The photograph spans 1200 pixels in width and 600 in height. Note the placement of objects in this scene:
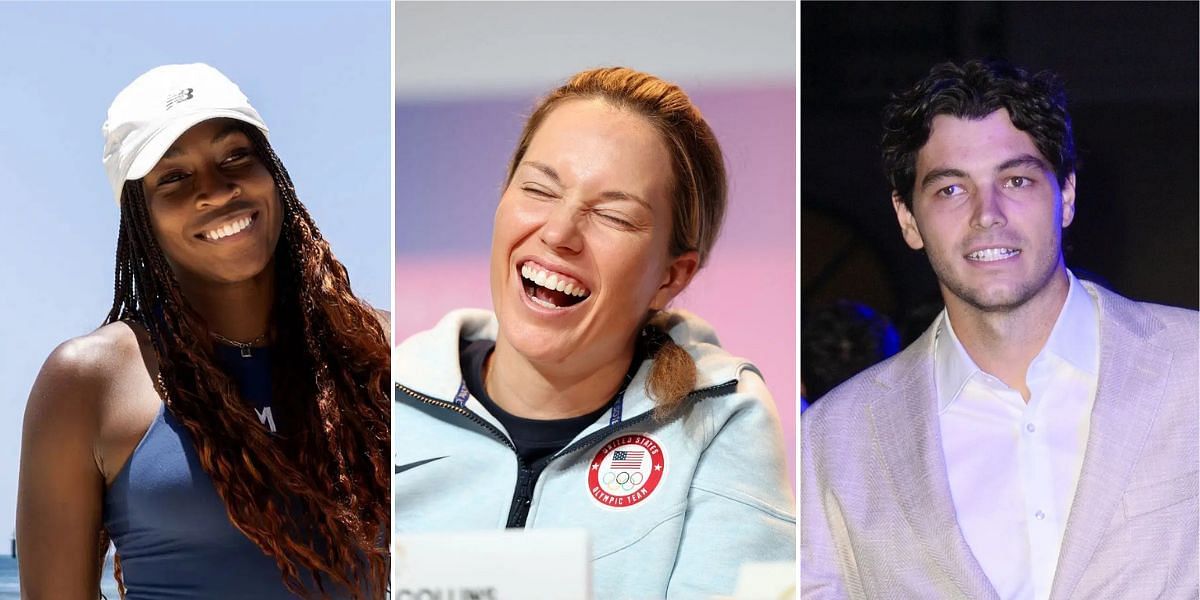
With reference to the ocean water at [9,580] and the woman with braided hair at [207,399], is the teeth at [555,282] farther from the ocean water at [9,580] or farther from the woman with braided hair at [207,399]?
the ocean water at [9,580]

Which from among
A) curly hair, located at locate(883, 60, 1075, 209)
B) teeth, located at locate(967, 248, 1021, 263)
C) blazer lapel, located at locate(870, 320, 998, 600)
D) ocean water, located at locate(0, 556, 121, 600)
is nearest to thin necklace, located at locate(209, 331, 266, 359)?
ocean water, located at locate(0, 556, 121, 600)

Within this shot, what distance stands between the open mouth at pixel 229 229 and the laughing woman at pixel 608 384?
1.80 feet

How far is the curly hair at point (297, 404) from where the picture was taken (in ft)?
8.80

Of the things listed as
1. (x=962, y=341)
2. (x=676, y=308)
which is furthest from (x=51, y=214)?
(x=962, y=341)

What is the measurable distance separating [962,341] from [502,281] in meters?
1.28

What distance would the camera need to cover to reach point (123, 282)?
9.35 ft

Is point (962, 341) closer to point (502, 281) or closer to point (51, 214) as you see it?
point (502, 281)

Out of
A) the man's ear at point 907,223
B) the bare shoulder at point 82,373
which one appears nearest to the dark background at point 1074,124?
the man's ear at point 907,223

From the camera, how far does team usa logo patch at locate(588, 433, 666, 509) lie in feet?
9.94

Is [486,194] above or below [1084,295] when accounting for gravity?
above

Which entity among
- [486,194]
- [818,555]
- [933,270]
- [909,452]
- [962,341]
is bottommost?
[818,555]

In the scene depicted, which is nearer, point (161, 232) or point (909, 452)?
point (161, 232)

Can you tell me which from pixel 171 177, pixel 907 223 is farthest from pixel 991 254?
pixel 171 177

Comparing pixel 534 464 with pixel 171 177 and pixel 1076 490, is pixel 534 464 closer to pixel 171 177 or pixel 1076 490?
pixel 171 177
